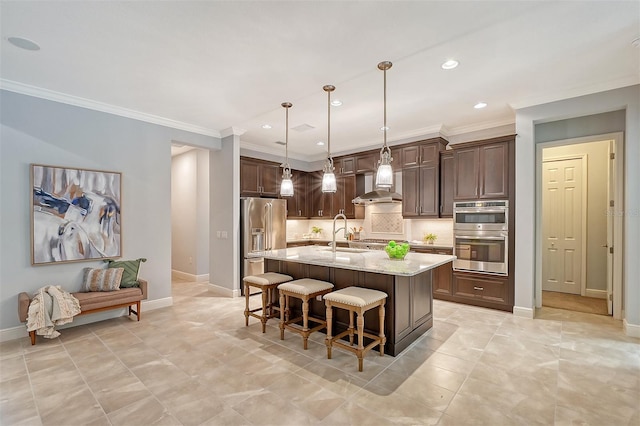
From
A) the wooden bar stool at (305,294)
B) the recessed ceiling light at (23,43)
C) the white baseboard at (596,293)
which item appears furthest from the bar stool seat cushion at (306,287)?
the white baseboard at (596,293)

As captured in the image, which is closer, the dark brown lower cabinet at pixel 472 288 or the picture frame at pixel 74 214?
the picture frame at pixel 74 214

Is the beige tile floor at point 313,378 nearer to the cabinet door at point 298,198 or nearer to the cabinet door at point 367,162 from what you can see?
the cabinet door at point 367,162

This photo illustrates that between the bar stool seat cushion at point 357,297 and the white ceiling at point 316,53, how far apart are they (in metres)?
2.31

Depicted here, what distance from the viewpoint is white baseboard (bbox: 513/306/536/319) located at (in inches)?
165

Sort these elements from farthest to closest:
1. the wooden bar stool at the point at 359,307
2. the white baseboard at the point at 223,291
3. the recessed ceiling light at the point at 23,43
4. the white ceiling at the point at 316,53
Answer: the white baseboard at the point at 223,291
the wooden bar stool at the point at 359,307
the recessed ceiling light at the point at 23,43
the white ceiling at the point at 316,53

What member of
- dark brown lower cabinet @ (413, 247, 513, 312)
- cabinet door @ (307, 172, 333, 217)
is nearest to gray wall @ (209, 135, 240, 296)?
cabinet door @ (307, 172, 333, 217)

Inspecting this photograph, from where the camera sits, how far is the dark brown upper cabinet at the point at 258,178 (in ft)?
19.3

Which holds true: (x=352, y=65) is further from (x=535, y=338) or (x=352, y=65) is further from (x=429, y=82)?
(x=535, y=338)

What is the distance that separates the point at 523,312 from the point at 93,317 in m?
5.86

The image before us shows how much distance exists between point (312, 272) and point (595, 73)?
12.9 feet

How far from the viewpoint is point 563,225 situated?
5551mm

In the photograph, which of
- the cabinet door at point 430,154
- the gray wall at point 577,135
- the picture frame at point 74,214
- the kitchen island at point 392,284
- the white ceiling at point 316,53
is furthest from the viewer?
the cabinet door at point 430,154

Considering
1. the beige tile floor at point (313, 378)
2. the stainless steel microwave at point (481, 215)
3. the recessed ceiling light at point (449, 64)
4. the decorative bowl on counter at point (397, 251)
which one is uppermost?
the recessed ceiling light at point (449, 64)

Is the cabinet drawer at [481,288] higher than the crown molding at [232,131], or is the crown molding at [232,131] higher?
the crown molding at [232,131]
